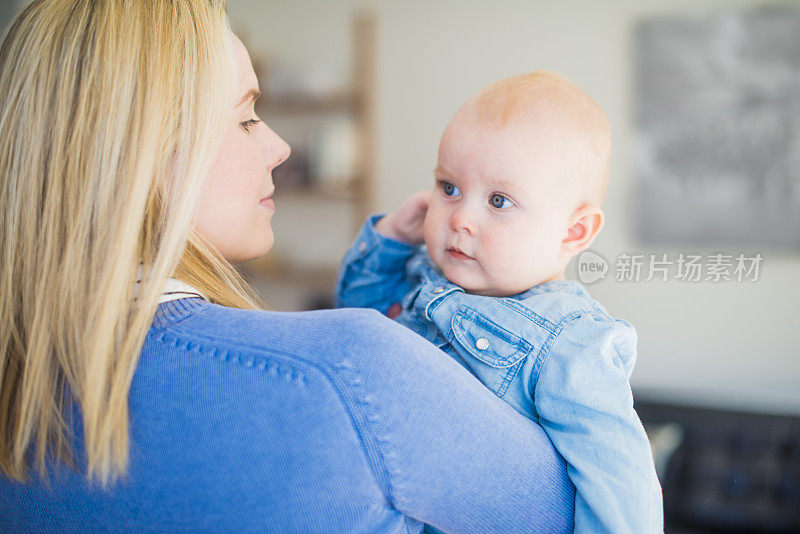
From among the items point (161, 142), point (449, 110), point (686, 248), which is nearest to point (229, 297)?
point (161, 142)

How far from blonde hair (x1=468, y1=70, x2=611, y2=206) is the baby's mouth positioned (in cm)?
19

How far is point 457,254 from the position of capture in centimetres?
104

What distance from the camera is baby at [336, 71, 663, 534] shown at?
32.1 inches

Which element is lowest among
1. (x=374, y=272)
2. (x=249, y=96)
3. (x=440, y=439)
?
(x=374, y=272)

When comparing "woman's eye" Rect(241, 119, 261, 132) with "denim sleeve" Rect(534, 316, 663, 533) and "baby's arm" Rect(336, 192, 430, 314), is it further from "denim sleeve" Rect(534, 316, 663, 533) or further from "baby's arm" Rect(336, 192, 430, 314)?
"denim sleeve" Rect(534, 316, 663, 533)

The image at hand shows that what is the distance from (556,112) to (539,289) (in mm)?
263

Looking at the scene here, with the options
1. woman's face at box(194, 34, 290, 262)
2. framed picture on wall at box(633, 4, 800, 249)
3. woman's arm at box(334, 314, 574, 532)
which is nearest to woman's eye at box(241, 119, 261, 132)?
woman's face at box(194, 34, 290, 262)

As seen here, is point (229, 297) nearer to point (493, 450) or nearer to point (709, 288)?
point (493, 450)

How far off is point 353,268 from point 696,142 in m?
2.40

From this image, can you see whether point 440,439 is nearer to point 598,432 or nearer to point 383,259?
point 598,432

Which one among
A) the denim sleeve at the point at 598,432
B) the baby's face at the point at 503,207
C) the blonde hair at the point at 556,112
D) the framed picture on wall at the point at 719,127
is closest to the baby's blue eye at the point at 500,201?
the baby's face at the point at 503,207

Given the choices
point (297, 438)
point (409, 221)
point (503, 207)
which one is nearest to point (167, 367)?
point (297, 438)

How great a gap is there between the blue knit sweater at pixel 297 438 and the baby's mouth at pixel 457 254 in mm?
320

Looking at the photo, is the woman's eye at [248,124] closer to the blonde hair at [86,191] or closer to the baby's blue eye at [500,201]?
the blonde hair at [86,191]
